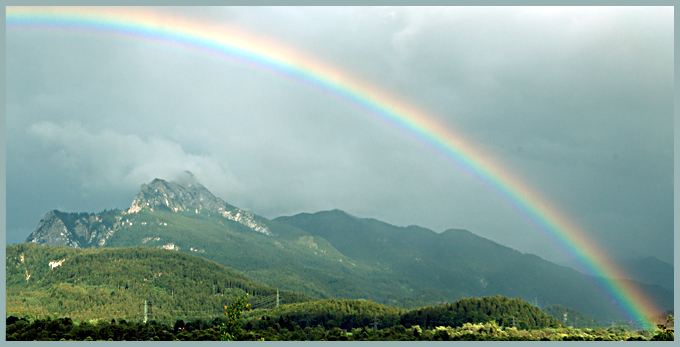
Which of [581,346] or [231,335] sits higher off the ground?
[231,335]

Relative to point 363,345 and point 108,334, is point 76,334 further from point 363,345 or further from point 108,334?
point 363,345

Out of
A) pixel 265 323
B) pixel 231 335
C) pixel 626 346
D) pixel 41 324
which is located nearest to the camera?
pixel 231 335

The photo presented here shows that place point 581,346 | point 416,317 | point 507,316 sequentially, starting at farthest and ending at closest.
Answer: point 416,317
point 507,316
point 581,346

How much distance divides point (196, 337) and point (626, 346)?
5652cm

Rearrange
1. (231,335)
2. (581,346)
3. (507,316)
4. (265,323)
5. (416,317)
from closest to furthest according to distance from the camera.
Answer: (231,335) → (581,346) → (265,323) → (507,316) → (416,317)

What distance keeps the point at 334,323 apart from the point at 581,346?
400 feet

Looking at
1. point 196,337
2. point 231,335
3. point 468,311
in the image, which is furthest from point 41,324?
point 468,311

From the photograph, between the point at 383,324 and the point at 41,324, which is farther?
the point at 383,324

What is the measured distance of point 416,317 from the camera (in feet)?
616

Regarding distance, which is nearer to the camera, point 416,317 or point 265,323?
point 265,323

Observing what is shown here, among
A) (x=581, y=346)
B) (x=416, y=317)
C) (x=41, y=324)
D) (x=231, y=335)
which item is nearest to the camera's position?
(x=231, y=335)

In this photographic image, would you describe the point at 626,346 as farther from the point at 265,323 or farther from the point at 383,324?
the point at 383,324

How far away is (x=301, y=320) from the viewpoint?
19938 cm

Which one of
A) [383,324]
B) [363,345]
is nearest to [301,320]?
[383,324]
